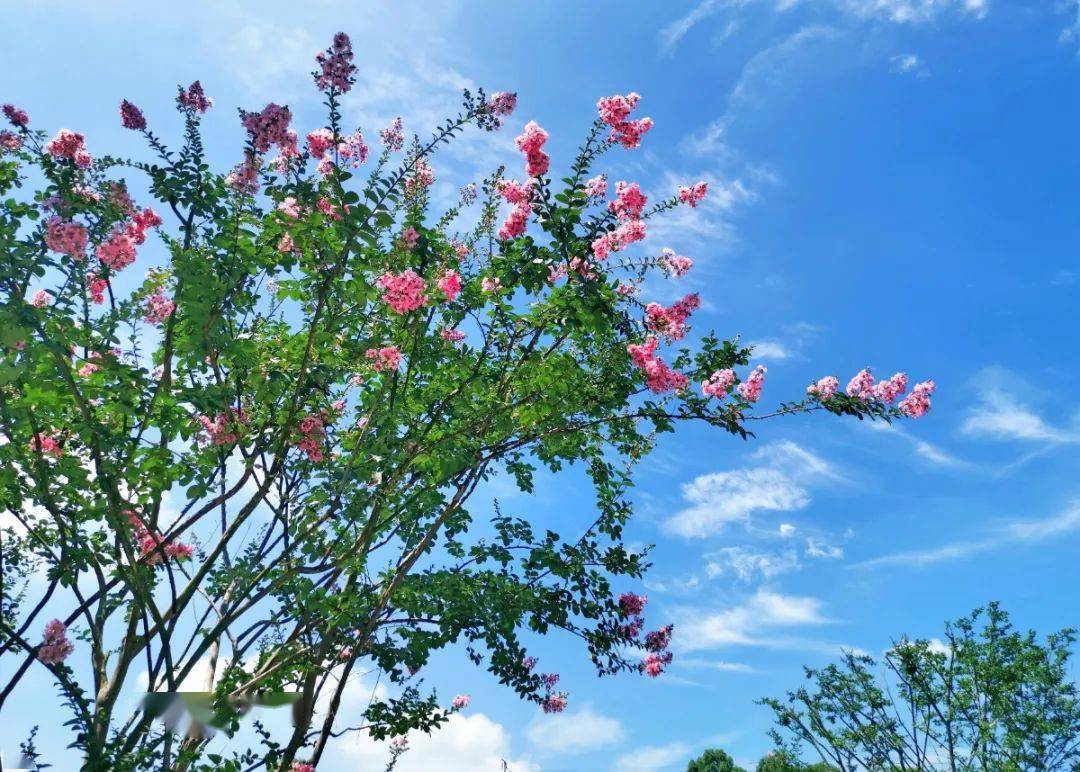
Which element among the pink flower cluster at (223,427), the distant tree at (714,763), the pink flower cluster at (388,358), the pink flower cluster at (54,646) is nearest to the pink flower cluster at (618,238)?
the pink flower cluster at (388,358)

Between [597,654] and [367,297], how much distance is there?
4.34 m

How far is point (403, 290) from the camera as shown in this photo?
576cm

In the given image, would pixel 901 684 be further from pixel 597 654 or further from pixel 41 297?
pixel 41 297

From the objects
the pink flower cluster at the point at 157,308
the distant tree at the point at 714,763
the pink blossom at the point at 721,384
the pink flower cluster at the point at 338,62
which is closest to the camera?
the pink flower cluster at the point at 338,62

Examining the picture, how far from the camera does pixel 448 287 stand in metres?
6.08

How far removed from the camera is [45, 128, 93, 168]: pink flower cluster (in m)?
6.24

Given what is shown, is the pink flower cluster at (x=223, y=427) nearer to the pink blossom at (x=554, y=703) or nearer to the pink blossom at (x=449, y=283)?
the pink blossom at (x=449, y=283)

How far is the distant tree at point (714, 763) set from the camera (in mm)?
29375

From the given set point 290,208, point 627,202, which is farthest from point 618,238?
point 290,208

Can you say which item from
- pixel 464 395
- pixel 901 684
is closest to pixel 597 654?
pixel 464 395

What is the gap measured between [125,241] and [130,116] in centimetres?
92

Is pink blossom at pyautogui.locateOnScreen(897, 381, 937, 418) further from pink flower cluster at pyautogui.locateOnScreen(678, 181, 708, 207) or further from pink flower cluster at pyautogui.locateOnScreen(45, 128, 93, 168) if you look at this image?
pink flower cluster at pyautogui.locateOnScreen(45, 128, 93, 168)

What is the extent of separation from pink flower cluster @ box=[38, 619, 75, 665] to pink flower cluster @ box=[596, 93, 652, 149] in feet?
19.8

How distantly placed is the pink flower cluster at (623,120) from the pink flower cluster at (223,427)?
3.75 m
